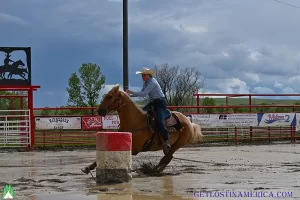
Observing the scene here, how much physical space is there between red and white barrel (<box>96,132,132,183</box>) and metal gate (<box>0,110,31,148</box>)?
38.1ft

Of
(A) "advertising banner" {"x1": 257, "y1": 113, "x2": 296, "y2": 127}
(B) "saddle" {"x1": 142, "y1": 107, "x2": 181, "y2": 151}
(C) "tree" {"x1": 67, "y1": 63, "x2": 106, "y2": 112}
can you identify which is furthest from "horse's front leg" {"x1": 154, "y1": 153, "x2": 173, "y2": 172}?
(C) "tree" {"x1": 67, "y1": 63, "x2": 106, "y2": 112}

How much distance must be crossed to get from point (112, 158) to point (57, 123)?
12.6 m

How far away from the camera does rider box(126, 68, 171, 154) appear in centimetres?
1016

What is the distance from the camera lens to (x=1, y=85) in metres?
19.6

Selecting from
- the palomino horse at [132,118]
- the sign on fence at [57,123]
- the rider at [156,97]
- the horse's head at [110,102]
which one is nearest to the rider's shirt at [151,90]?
the rider at [156,97]

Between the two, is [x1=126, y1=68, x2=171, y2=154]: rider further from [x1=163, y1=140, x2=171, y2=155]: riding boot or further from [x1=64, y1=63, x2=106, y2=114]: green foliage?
[x1=64, y1=63, x2=106, y2=114]: green foliage

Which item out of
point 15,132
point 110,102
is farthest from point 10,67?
point 110,102

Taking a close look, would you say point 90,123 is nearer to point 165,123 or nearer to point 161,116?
point 165,123

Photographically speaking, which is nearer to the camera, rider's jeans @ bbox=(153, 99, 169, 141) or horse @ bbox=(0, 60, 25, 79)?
rider's jeans @ bbox=(153, 99, 169, 141)

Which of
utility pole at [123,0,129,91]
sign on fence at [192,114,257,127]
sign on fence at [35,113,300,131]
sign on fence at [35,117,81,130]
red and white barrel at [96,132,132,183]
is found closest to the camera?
red and white barrel at [96,132,132,183]

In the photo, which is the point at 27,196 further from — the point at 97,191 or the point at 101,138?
the point at 101,138

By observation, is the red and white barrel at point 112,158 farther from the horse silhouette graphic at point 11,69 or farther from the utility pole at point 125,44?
the horse silhouette graphic at point 11,69

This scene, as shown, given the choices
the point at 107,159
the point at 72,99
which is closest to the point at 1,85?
the point at 107,159

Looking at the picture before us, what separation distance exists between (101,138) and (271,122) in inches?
619
